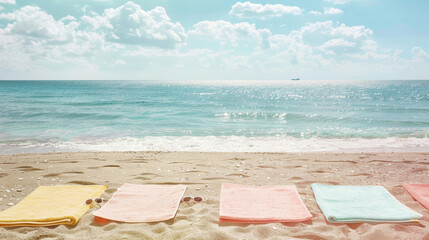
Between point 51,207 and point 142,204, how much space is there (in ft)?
4.65

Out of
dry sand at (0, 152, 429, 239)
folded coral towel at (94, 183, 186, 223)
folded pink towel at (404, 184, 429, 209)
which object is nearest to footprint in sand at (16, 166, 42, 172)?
dry sand at (0, 152, 429, 239)

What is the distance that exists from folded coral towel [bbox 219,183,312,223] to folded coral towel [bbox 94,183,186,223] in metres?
0.82

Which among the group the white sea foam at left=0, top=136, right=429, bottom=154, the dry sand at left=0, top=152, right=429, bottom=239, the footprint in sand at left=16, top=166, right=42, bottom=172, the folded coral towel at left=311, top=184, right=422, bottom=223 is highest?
the folded coral towel at left=311, top=184, right=422, bottom=223

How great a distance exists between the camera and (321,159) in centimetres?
862

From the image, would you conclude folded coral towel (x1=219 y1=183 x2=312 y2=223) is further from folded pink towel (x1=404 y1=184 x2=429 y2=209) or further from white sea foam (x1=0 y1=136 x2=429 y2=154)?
white sea foam (x1=0 y1=136 x2=429 y2=154)

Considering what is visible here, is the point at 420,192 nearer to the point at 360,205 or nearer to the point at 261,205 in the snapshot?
the point at 360,205

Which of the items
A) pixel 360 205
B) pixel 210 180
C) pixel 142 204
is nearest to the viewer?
pixel 360 205

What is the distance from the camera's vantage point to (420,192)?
5055 millimetres

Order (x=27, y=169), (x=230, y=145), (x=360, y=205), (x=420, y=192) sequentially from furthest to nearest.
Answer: (x=230, y=145) → (x=27, y=169) → (x=420, y=192) → (x=360, y=205)

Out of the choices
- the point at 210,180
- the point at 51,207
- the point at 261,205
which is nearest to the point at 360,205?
the point at 261,205

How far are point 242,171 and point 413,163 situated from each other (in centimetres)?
468

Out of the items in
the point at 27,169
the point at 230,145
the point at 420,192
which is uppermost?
the point at 420,192

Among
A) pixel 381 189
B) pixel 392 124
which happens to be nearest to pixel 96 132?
pixel 381 189

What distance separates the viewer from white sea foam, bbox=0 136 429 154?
11266mm
